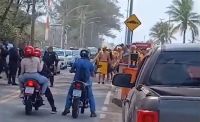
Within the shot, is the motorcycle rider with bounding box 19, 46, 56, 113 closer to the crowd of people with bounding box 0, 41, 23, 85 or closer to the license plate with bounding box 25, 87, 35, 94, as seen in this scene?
the license plate with bounding box 25, 87, 35, 94

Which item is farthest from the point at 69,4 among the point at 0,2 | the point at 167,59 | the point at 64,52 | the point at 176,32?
the point at 167,59

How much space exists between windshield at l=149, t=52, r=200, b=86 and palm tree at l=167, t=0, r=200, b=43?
76869 mm

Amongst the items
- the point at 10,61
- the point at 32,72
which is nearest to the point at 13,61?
the point at 10,61

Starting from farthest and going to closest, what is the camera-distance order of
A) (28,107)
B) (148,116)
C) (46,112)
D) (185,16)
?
(185,16)
(46,112)
(28,107)
(148,116)

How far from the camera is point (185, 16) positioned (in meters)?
83.2

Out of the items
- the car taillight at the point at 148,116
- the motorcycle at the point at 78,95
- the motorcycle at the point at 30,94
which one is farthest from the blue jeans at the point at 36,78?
the car taillight at the point at 148,116

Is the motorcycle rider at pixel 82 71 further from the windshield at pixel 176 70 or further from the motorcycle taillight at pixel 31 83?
the windshield at pixel 176 70

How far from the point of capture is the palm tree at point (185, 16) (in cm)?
8244

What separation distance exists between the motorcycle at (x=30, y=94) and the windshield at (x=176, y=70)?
296 inches

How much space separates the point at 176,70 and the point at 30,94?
25.8 ft

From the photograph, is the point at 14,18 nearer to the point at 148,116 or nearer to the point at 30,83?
the point at 30,83

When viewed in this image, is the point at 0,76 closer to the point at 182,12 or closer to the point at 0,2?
the point at 0,2

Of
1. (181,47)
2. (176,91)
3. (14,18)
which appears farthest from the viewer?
(14,18)

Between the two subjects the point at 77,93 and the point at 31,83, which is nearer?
the point at 77,93
